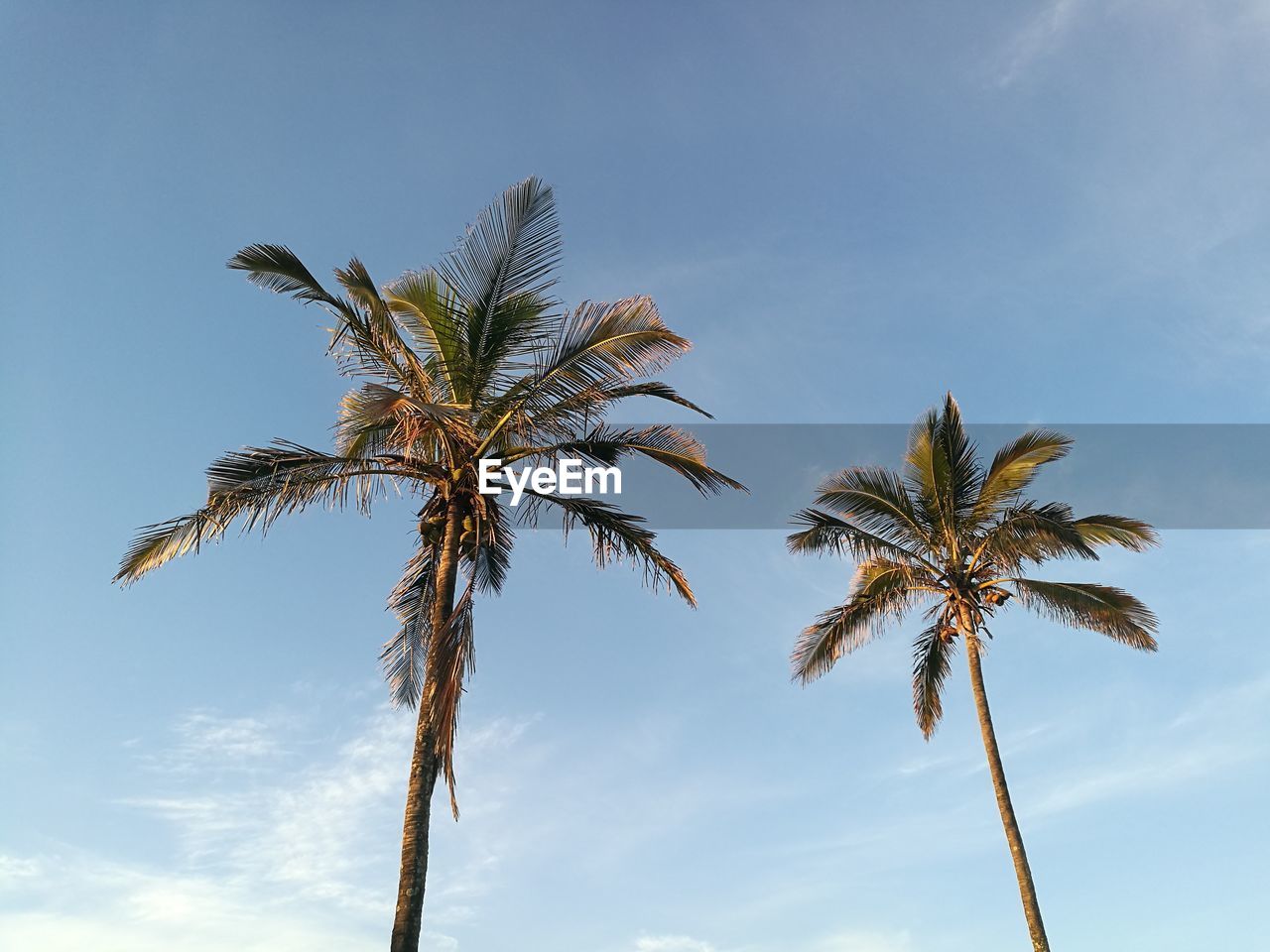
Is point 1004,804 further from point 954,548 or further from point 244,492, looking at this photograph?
point 244,492

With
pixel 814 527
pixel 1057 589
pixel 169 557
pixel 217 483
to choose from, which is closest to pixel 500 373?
pixel 217 483

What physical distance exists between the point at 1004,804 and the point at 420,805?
12.9 meters

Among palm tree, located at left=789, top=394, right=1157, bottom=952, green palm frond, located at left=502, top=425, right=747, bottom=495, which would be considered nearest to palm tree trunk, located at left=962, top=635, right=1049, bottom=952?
palm tree, located at left=789, top=394, right=1157, bottom=952

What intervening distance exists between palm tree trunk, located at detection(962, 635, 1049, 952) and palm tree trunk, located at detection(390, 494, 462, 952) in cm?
1188

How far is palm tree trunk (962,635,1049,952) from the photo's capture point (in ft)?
59.4

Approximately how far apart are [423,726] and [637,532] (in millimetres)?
3703

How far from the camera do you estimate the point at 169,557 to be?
1276 cm

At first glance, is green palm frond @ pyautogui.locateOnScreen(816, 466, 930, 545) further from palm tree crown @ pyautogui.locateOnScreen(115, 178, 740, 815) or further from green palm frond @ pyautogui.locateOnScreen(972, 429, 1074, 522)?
palm tree crown @ pyautogui.locateOnScreen(115, 178, 740, 815)

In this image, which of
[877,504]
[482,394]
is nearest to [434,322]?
[482,394]

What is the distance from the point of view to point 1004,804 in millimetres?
19312

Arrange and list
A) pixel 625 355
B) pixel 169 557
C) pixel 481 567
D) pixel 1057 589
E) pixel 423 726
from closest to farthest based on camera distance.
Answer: pixel 423 726, pixel 169 557, pixel 625 355, pixel 481 567, pixel 1057 589

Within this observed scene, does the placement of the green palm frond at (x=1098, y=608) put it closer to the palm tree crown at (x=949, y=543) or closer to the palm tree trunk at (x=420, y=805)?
the palm tree crown at (x=949, y=543)

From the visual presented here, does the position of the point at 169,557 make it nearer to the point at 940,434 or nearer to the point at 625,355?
the point at 625,355

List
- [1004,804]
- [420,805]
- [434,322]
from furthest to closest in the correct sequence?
[1004,804] < [434,322] < [420,805]
